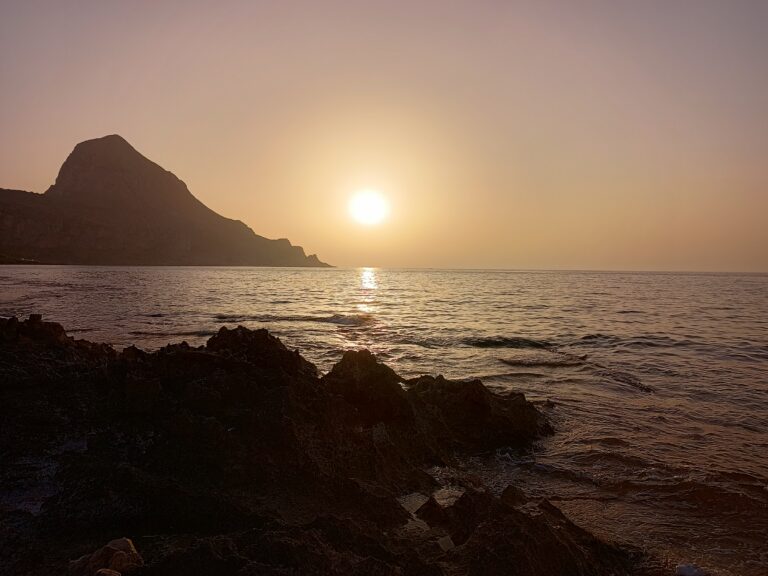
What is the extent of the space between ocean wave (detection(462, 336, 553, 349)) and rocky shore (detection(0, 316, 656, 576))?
1154 cm

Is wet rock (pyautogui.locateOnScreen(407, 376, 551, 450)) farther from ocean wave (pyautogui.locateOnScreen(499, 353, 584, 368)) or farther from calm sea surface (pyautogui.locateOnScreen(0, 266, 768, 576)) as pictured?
ocean wave (pyautogui.locateOnScreen(499, 353, 584, 368))

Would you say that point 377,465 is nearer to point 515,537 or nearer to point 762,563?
point 515,537

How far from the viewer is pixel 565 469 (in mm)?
7051

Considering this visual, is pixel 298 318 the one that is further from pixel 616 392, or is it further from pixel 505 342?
pixel 616 392

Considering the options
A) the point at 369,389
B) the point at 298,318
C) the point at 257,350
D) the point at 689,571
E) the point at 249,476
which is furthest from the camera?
the point at 298,318

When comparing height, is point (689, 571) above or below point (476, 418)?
below

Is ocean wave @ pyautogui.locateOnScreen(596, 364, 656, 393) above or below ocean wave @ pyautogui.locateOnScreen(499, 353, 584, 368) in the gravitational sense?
above

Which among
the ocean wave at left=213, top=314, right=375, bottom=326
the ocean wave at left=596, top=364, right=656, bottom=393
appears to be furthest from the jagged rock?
the ocean wave at left=213, top=314, right=375, bottom=326

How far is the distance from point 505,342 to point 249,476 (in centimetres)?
1700

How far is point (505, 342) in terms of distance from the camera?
67.3 ft

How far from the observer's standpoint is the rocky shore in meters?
3.63

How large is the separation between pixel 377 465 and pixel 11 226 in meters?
203

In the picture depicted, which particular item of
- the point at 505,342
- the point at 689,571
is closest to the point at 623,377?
the point at 505,342

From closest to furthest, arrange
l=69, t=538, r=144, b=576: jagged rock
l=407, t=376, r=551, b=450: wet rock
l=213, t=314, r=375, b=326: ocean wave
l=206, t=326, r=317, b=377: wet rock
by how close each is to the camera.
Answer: l=69, t=538, r=144, b=576: jagged rock → l=407, t=376, r=551, b=450: wet rock → l=206, t=326, r=317, b=377: wet rock → l=213, t=314, r=375, b=326: ocean wave
